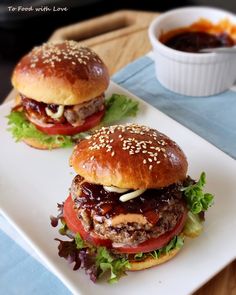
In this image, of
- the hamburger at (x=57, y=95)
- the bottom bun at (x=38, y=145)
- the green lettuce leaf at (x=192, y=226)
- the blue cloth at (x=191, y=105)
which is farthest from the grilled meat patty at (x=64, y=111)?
the green lettuce leaf at (x=192, y=226)

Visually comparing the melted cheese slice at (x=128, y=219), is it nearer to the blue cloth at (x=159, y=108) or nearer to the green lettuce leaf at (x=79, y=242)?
the green lettuce leaf at (x=79, y=242)

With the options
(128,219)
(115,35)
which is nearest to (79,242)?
(128,219)

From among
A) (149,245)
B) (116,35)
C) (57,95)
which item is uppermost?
(57,95)

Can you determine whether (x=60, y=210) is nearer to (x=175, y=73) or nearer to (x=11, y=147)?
(x=11, y=147)

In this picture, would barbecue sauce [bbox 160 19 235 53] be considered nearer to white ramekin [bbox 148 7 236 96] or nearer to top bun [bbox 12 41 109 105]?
white ramekin [bbox 148 7 236 96]

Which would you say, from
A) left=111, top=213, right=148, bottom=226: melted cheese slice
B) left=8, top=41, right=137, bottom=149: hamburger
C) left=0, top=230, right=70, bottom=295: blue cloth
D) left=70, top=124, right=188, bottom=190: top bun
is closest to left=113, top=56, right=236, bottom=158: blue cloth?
left=8, top=41, right=137, bottom=149: hamburger

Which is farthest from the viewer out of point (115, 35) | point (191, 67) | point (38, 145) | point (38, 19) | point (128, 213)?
point (38, 19)

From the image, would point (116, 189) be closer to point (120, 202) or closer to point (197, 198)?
point (120, 202)
